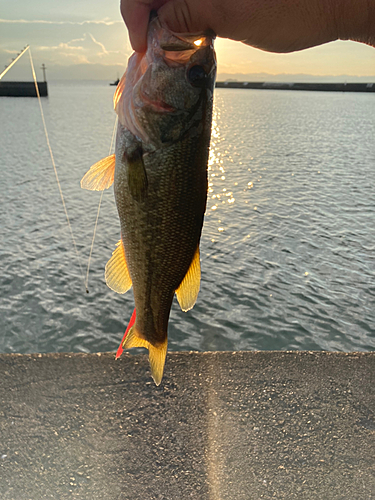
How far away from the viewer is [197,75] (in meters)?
1.91

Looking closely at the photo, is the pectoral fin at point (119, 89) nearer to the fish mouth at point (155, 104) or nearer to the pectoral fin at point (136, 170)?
the fish mouth at point (155, 104)

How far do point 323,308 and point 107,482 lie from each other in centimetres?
591

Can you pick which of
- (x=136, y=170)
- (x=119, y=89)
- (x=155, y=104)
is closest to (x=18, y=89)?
(x=119, y=89)

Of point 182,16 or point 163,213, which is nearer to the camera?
point 182,16

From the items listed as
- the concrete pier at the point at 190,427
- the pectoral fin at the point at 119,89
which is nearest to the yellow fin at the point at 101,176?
the pectoral fin at the point at 119,89

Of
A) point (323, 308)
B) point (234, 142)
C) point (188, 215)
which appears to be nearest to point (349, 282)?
point (323, 308)

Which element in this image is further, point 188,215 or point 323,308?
point 323,308

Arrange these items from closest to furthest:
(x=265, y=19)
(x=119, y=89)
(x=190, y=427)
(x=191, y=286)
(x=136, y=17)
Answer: (x=136, y=17), (x=265, y=19), (x=119, y=89), (x=191, y=286), (x=190, y=427)

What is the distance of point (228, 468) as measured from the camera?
3400mm

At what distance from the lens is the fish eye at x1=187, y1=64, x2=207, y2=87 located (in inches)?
74.8

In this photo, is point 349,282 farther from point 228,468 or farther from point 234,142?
point 234,142

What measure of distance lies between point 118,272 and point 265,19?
53.5 inches

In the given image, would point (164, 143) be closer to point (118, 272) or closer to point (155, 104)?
point (155, 104)

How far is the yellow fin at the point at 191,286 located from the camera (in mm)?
2146
